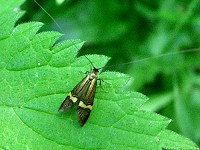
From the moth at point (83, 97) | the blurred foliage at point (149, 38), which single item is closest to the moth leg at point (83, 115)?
the moth at point (83, 97)

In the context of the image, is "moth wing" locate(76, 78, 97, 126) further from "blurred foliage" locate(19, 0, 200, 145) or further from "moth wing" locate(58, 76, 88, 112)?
"blurred foliage" locate(19, 0, 200, 145)

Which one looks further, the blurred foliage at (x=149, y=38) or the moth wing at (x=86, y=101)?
the blurred foliage at (x=149, y=38)

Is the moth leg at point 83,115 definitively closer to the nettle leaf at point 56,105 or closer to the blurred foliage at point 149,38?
the nettle leaf at point 56,105

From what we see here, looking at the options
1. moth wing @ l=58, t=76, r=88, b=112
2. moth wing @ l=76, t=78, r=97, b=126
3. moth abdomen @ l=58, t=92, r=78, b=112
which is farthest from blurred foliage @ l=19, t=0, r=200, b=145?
moth abdomen @ l=58, t=92, r=78, b=112

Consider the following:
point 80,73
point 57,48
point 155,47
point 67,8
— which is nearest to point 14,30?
point 57,48

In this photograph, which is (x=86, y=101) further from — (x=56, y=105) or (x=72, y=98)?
(x=56, y=105)

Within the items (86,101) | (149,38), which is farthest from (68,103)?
(149,38)
